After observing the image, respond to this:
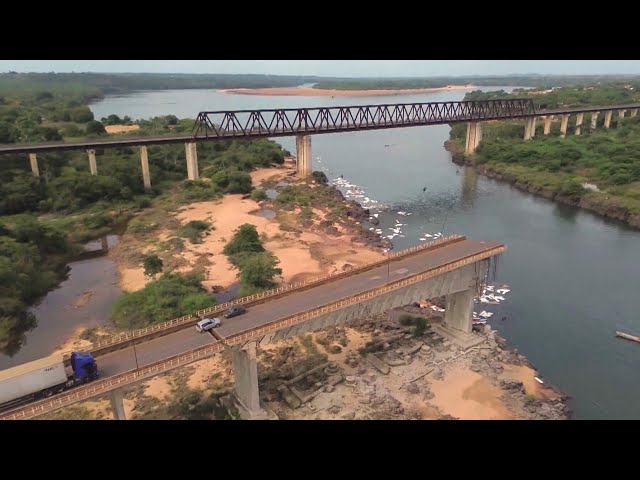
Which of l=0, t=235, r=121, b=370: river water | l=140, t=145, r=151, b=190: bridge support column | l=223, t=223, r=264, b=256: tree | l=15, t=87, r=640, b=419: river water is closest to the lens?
l=15, t=87, r=640, b=419: river water

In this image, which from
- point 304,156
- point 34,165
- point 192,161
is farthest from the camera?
point 304,156

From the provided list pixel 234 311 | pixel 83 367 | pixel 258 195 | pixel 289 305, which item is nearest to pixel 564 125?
pixel 258 195

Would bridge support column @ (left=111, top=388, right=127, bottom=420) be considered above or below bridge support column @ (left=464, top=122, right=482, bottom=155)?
below

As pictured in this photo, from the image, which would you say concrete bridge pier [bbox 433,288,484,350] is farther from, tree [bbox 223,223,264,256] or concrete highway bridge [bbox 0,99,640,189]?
concrete highway bridge [bbox 0,99,640,189]

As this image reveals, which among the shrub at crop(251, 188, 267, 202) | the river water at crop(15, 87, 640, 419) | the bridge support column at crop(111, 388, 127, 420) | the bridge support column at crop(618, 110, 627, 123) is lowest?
the river water at crop(15, 87, 640, 419)

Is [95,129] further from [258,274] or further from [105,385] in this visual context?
[105,385]

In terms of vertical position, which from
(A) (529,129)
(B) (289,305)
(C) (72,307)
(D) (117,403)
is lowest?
(C) (72,307)

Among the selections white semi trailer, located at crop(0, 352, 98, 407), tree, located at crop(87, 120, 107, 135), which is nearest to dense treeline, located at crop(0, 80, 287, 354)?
tree, located at crop(87, 120, 107, 135)

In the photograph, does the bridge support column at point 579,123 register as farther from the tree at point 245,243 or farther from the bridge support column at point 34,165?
the bridge support column at point 34,165
